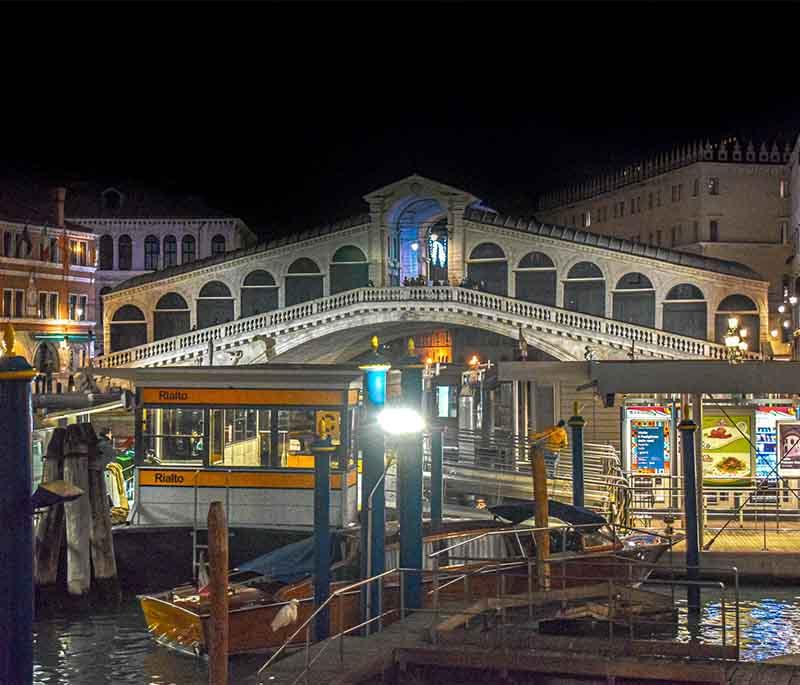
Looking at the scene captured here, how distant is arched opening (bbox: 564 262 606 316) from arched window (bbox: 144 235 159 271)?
692 inches

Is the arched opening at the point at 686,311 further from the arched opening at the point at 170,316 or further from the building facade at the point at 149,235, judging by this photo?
the building facade at the point at 149,235

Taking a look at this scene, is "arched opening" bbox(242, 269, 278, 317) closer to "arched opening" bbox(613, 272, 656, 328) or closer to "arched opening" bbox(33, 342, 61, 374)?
"arched opening" bbox(33, 342, 61, 374)

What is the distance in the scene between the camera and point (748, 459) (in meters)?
21.7

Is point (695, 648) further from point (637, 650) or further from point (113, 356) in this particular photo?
point (113, 356)

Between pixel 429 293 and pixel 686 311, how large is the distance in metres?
7.89

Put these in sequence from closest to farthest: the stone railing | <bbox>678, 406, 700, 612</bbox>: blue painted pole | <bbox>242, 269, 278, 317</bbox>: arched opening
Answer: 1. <bbox>678, 406, 700, 612</bbox>: blue painted pole
2. the stone railing
3. <bbox>242, 269, 278, 317</bbox>: arched opening

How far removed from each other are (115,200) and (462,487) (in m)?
34.3

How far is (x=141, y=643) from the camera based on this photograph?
1598 cm

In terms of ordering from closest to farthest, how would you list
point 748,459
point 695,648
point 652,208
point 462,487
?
point 695,648, point 748,459, point 462,487, point 652,208

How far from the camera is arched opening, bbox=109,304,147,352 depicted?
47.4 metres

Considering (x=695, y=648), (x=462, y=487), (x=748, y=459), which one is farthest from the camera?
(x=462, y=487)

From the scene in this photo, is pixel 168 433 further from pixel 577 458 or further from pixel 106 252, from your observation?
pixel 106 252

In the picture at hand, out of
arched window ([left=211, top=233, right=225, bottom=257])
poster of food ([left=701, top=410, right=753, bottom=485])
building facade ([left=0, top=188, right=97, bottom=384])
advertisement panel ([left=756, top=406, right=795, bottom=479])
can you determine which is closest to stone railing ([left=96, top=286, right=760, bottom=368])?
building facade ([left=0, top=188, right=97, bottom=384])

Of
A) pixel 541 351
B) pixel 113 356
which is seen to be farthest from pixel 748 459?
pixel 113 356
